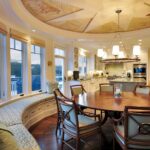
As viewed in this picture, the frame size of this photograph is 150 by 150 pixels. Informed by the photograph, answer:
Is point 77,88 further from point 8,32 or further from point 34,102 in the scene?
point 8,32

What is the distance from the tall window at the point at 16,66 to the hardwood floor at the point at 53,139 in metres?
1.08

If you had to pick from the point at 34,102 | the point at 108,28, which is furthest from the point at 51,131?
the point at 108,28

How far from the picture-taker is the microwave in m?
8.56

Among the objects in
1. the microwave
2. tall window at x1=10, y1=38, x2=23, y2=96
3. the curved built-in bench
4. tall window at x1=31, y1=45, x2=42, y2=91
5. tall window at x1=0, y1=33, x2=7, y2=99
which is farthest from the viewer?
the microwave

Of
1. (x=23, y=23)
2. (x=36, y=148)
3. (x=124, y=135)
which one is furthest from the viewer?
(x=23, y=23)

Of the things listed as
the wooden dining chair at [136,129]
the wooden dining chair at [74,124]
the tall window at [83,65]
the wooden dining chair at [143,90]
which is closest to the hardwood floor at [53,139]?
the wooden dining chair at [74,124]

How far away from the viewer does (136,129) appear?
1921mm

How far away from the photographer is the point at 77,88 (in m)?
4.28

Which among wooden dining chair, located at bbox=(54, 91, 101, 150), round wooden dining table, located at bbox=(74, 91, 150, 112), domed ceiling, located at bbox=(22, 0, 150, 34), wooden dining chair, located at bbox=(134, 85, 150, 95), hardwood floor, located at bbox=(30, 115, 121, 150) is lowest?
hardwood floor, located at bbox=(30, 115, 121, 150)

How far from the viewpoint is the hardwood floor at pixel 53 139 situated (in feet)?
9.15

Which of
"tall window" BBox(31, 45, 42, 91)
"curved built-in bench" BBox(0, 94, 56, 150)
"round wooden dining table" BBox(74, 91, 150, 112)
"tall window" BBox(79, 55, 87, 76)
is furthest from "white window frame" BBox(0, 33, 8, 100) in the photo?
"tall window" BBox(79, 55, 87, 76)

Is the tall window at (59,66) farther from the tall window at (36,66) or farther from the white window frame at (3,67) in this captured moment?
the white window frame at (3,67)

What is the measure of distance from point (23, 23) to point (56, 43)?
213 cm

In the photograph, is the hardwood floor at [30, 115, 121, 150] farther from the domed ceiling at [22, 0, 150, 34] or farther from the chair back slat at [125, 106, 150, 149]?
the domed ceiling at [22, 0, 150, 34]
